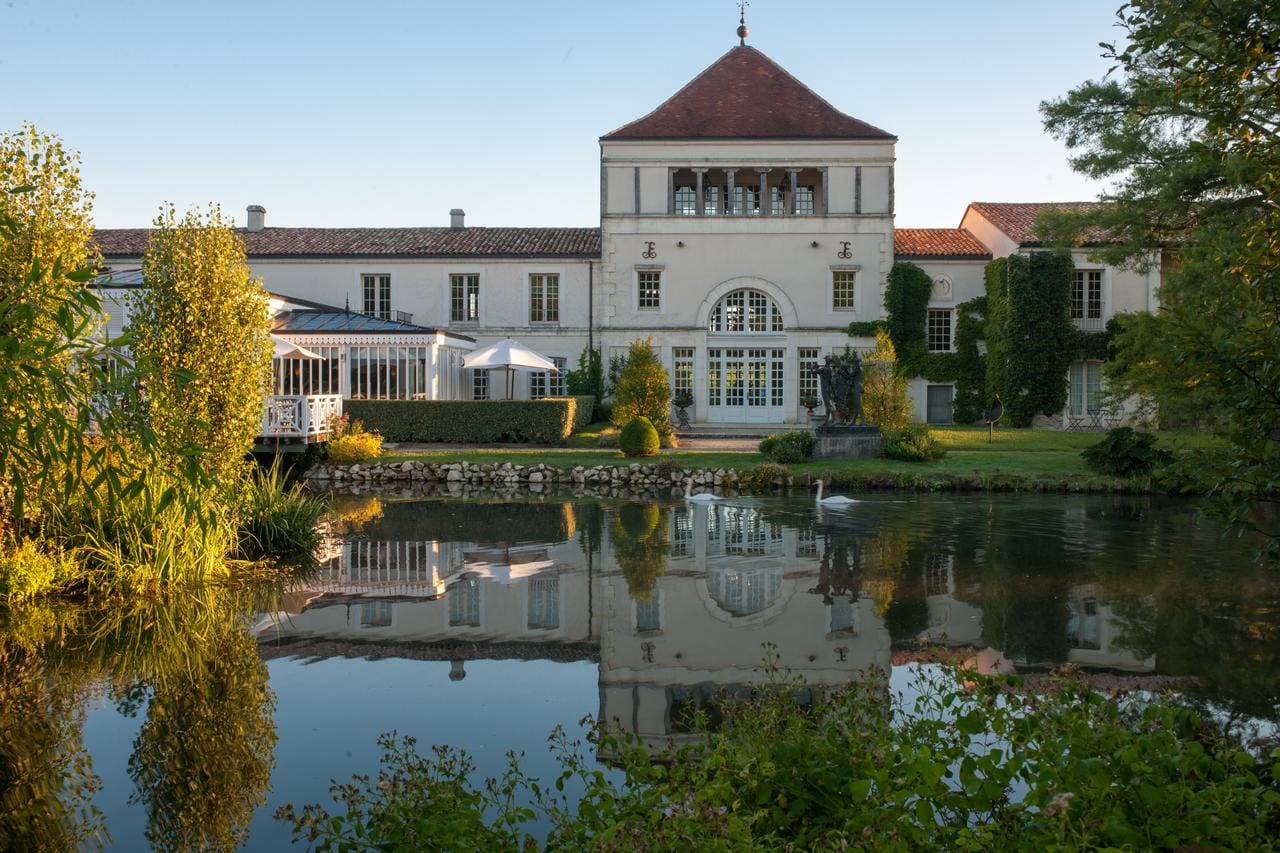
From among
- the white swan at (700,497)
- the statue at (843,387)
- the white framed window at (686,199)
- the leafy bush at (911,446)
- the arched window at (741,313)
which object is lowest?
the white swan at (700,497)

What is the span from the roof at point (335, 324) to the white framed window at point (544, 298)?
202 inches

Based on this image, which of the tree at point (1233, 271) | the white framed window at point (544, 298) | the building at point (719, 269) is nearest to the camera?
the tree at point (1233, 271)

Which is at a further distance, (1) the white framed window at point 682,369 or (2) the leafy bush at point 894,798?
(1) the white framed window at point 682,369

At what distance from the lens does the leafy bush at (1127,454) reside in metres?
18.8

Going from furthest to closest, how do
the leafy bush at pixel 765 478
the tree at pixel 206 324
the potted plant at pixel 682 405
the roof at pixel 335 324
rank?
the potted plant at pixel 682 405
the roof at pixel 335 324
the leafy bush at pixel 765 478
the tree at pixel 206 324

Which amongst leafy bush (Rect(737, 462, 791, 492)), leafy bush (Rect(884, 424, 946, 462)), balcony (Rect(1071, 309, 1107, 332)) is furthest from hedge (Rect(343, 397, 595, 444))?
balcony (Rect(1071, 309, 1107, 332))

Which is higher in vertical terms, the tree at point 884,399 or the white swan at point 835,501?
the tree at point 884,399

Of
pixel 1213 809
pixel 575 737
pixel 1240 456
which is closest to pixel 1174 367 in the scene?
pixel 1240 456

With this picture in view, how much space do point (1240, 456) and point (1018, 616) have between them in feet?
16.0

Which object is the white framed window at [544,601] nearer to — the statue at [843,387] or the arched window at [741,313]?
the statue at [843,387]

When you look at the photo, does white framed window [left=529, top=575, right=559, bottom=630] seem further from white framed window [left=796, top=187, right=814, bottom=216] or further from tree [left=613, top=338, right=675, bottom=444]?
white framed window [left=796, top=187, right=814, bottom=216]

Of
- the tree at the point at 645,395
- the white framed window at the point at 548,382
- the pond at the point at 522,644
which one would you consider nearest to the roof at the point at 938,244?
the white framed window at the point at 548,382

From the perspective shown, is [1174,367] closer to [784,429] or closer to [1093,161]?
[1093,161]

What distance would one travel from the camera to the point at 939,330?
31641 mm
